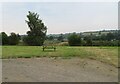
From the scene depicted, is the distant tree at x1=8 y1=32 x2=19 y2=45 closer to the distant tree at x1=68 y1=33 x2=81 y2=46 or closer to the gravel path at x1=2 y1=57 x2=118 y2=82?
the distant tree at x1=68 y1=33 x2=81 y2=46

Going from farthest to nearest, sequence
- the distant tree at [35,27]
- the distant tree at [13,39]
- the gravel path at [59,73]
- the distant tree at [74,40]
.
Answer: the distant tree at [35,27] → the distant tree at [13,39] → the distant tree at [74,40] → the gravel path at [59,73]

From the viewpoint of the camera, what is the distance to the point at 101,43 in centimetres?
2823

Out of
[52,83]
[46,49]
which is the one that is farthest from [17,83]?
[46,49]

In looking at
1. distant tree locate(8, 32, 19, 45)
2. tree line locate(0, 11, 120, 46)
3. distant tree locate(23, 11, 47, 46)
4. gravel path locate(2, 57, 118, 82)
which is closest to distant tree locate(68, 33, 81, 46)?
tree line locate(0, 11, 120, 46)

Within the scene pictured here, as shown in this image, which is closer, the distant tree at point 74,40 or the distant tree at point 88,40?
the distant tree at point 88,40

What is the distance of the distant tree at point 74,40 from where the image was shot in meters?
31.5

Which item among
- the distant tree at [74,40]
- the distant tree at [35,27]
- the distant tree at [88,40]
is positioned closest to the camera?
the distant tree at [88,40]

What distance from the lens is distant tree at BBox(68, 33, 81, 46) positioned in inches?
1240

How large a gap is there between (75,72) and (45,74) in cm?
136

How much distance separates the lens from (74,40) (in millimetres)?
31750

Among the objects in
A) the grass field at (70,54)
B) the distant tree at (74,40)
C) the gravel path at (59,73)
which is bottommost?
the gravel path at (59,73)

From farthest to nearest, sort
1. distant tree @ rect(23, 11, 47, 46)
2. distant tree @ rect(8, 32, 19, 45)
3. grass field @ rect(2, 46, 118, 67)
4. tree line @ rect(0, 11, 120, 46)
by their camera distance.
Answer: distant tree @ rect(23, 11, 47, 46) → distant tree @ rect(8, 32, 19, 45) → tree line @ rect(0, 11, 120, 46) → grass field @ rect(2, 46, 118, 67)

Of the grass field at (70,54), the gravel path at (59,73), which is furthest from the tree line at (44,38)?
the gravel path at (59,73)

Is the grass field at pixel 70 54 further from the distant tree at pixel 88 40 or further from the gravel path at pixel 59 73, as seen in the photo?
the distant tree at pixel 88 40
